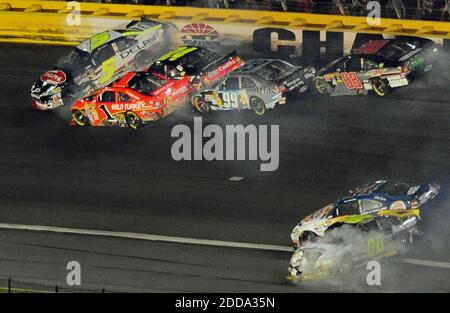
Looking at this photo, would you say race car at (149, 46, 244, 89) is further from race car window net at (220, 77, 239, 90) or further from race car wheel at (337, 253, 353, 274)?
race car wheel at (337, 253, 353, 274)

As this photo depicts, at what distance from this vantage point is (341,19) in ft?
118

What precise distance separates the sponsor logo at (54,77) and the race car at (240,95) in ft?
11.6

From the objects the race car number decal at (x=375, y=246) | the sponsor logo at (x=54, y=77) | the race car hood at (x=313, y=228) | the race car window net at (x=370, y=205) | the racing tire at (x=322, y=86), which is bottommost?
the race car number decal at (x=375, y=246)

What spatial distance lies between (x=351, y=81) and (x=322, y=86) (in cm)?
68

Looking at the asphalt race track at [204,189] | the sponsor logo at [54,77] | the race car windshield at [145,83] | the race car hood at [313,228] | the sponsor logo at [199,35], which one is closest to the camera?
the asphalt race track at [204,189]

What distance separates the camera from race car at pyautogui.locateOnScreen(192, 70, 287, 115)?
109ft

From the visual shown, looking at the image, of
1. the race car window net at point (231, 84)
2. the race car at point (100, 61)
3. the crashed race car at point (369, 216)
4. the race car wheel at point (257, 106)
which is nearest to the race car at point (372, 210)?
the crashed race car at point (369, 216)

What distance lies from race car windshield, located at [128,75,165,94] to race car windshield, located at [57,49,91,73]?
1.98 metres

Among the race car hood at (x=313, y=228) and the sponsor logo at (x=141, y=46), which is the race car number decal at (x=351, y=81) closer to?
the sponsor logo at (x=141, y=46)

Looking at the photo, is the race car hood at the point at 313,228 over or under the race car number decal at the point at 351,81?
under

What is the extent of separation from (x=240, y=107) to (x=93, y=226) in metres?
6.08

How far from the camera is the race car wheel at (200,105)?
111 feet
